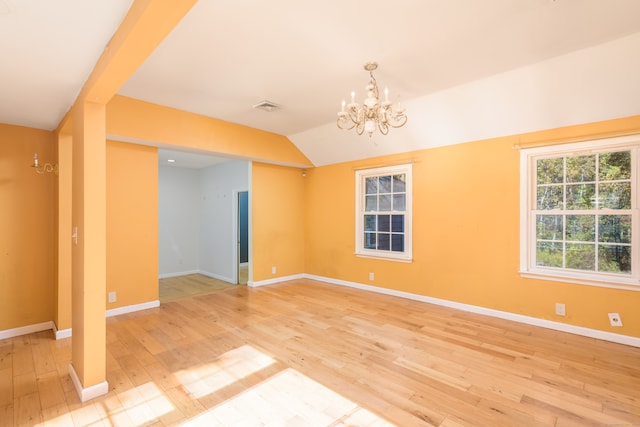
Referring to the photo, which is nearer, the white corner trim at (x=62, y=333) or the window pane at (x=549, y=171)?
the white corner trim at (x=62, y=333)

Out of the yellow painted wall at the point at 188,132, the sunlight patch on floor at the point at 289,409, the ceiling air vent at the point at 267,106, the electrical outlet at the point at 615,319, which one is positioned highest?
the ceiling air vent at the point at 267,106

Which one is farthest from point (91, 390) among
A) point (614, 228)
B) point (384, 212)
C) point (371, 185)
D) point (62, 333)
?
point (614, 228)

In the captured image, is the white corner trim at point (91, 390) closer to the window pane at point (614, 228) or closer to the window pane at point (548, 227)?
the window pane at point (548, 227)

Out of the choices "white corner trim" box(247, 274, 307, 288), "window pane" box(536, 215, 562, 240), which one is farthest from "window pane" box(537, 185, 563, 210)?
"white corner trim" box(247, 274, 307, 288)

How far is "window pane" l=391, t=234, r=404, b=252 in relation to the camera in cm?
502

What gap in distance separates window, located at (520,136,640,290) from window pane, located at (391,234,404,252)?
1.72m

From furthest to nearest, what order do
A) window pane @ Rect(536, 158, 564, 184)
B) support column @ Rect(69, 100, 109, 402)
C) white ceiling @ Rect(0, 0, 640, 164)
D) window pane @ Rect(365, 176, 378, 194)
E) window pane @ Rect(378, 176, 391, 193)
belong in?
1. window pane @ Rect(365, 176, 378, 194)
2. window pane @ Rect(378, 176, 391, 193)
3. window pane @ Rect(536, 158, 564, 184)
4. support column @ Rect(69, 100, 109, 402)
5. white ceiling @ Rect(0, 0, 640, 164)

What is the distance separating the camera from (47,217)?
3.62m

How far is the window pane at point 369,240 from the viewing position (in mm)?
5452

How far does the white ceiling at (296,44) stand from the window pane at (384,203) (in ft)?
6.76

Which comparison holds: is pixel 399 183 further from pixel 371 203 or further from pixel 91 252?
pixel 91 252

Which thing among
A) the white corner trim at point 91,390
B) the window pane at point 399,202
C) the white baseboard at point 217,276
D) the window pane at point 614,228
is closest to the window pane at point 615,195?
the window pane at point 614,228

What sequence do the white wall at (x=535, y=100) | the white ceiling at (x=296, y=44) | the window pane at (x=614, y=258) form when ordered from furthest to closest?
the window pane at (x=614, y=258) < the white wall at (x=535, y=100) < the white ceiling at (x=296, y=44)

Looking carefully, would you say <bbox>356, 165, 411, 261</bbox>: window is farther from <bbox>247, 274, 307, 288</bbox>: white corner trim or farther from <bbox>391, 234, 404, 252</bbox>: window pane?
<bbox>247, 274, 307, 288</bbox>: white corner trim
